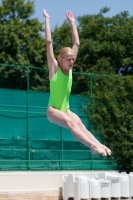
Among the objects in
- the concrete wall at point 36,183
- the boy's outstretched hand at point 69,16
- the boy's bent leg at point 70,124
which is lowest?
the concrete wall at point 36,183

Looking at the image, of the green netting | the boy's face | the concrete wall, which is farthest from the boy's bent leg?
the green netting

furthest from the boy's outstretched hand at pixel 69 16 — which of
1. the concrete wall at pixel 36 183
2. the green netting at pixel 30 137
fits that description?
the green netting at pixel 30 137

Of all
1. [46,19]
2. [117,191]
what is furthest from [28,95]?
[46,19]

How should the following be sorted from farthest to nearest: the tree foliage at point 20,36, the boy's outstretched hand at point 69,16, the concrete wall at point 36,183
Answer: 1. the tree foliage at point 20,36
2. the concrete wall at point 36,183
3. the boy's outstretched hand at point 69,16

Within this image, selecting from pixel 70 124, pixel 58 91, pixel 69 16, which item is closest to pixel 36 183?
pixel 69 16

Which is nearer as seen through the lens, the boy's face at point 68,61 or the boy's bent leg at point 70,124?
the boy's bent leg at point 70,124

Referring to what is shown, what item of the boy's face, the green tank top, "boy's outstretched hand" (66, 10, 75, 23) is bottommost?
the green tank top

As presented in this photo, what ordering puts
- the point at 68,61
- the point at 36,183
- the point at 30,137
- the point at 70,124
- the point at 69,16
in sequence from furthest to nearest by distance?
the point at 30,137 < the point at 36,183 < the point at 69,16 < the point at 68,61 < the point at 70,124

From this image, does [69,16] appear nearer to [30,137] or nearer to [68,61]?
[68,61]

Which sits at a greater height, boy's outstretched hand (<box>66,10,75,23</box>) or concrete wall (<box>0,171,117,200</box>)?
boy's outstretched hand (<box>66,10,75,23</box>)

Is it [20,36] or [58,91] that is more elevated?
[20,36]

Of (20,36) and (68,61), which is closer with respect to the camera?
(68,61)

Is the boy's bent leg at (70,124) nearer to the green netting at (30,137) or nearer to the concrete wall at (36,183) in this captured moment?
the concrete wall at (36,183)

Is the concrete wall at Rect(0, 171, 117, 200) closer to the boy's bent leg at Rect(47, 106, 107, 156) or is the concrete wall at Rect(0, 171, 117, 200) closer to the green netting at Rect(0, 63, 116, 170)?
the green netting at Rect(0, 63, 116, 170)
